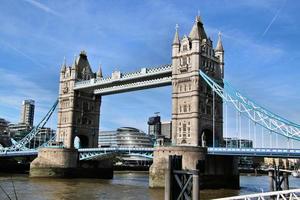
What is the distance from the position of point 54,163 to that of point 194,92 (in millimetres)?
24997

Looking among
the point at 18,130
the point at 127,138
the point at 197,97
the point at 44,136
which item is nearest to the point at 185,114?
the point at 197,97

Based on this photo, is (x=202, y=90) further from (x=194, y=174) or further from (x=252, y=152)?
(x=194, y=174)

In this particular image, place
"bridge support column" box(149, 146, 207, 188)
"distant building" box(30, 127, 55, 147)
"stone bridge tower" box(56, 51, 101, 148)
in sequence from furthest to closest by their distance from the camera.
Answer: "distant building" box(30, 127, 55, 147) < "stone bridge tower" box(56, 51, 101, 148) < "bridge support column" box(149, 146, 207, 188)

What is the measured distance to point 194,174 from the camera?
776 inches

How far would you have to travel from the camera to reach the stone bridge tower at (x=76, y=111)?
76.5 metres

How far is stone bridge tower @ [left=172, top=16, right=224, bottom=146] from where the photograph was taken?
186ft

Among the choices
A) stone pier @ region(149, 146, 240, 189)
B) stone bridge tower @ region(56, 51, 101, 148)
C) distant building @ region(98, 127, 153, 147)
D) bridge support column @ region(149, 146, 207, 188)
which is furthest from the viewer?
distant building @ region(98, 127, 153, 147)

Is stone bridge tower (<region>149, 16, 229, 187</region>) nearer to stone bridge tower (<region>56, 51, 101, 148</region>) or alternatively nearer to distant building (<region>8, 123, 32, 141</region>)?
stone bridge tower (<region>56, 51, 101, 148</region>)

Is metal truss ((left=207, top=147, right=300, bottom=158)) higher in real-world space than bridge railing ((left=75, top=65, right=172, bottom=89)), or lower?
lower

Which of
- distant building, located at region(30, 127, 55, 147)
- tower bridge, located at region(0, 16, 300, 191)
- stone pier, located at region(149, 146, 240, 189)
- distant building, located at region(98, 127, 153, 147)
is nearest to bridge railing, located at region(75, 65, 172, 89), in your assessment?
tower bridge, located at region(0, 16, 300, 191)

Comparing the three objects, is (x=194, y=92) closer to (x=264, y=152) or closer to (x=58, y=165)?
(x=264, y=152)

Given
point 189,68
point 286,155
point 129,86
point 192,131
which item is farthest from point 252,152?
point 129,86

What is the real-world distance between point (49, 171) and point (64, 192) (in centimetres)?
2415

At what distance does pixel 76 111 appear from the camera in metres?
76.9
